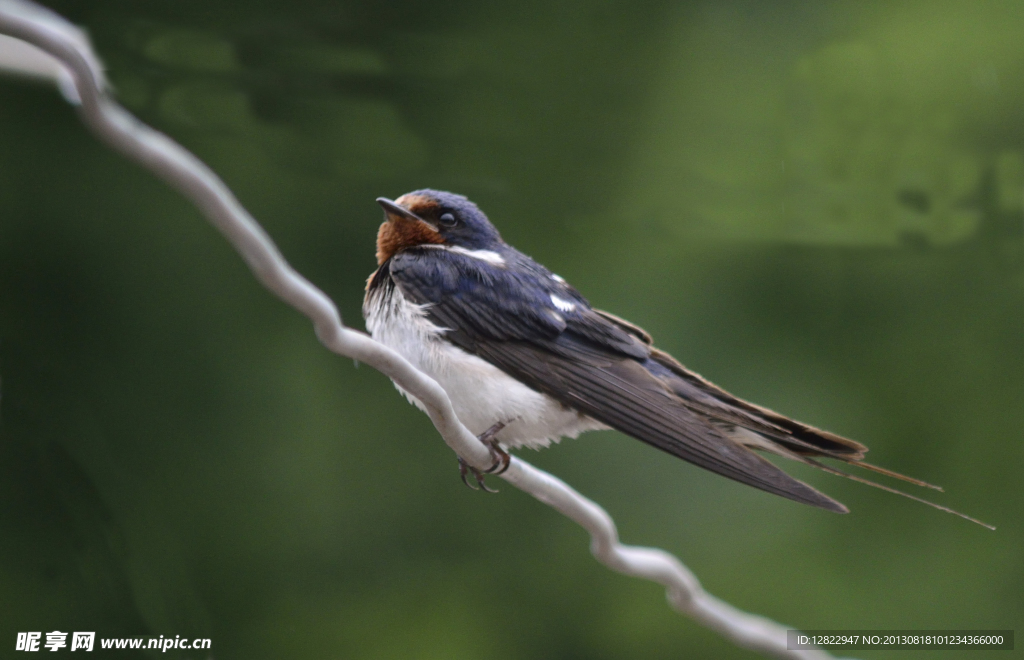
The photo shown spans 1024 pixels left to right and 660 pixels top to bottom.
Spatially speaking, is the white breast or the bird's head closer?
the white breast

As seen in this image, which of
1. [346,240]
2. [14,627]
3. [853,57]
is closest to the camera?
[14,627]

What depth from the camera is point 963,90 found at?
3.17 m

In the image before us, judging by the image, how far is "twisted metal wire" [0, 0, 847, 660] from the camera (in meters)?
0.65

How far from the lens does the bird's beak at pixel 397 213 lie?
1.97 meters

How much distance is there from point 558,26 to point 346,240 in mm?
1242

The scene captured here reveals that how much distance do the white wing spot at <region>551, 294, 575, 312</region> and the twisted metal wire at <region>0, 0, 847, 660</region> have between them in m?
0.47

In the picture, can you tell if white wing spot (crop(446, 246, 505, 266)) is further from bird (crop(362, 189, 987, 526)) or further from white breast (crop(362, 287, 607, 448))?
white breast (crop(362, 287, 607, 448))

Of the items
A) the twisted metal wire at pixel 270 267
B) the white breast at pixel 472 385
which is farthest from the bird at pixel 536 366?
the twisted metal wire at pixel 270 267

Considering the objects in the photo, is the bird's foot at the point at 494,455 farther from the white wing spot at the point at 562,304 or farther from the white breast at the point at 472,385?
the white wing spot at the point at 562,304

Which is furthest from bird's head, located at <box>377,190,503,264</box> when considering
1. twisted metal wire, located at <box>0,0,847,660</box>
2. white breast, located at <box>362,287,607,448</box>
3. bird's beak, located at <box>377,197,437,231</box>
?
twisted metal wire, located at <box>0,0,847,660</box>

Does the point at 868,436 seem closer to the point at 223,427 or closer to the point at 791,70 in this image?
the point at 791,70

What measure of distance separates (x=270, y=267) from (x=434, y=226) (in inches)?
49.2

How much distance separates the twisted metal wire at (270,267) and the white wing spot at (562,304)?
0.47 meters

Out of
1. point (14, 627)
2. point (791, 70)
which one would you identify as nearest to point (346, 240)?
point (14, 627)
